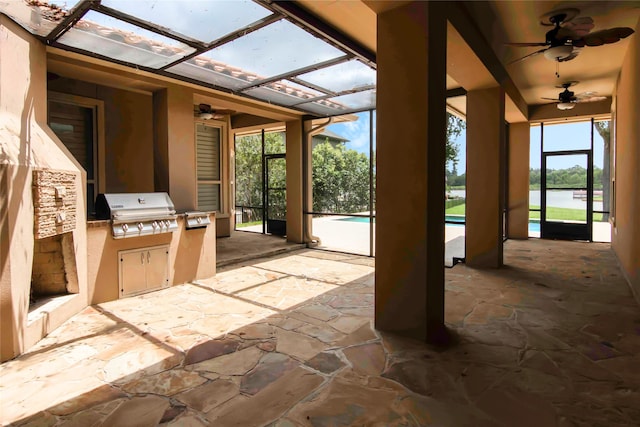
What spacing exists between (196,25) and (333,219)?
1260 centimetres

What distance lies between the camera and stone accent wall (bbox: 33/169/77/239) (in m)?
3.09

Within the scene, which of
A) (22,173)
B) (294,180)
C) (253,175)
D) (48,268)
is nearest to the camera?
(22,173)

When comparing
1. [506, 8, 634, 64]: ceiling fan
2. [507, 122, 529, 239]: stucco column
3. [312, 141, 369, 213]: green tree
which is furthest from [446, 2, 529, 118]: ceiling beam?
[312, 141, 369, 213]: green tree

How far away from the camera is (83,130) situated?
18.4 ft

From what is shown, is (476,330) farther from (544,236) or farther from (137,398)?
(544,236)

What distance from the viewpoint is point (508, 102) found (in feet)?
20.1

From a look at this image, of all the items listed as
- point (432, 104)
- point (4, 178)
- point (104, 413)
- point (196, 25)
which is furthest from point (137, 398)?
point (196, 25)

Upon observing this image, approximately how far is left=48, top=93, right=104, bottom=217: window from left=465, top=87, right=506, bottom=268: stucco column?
5659 millimetres

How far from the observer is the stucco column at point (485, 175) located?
5.05 metres

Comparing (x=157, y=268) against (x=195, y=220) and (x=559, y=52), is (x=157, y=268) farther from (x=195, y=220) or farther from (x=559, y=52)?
(x=559, y=52)

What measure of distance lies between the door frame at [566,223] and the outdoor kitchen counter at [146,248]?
7.58 metres

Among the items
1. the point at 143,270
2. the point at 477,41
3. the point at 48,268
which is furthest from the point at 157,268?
the point at 477,41

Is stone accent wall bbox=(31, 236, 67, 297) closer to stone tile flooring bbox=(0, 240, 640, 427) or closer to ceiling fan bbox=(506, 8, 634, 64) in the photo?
stone tile flooring bbox=(0, 240, 640, 427)

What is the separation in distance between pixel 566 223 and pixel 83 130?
32.3 feet
